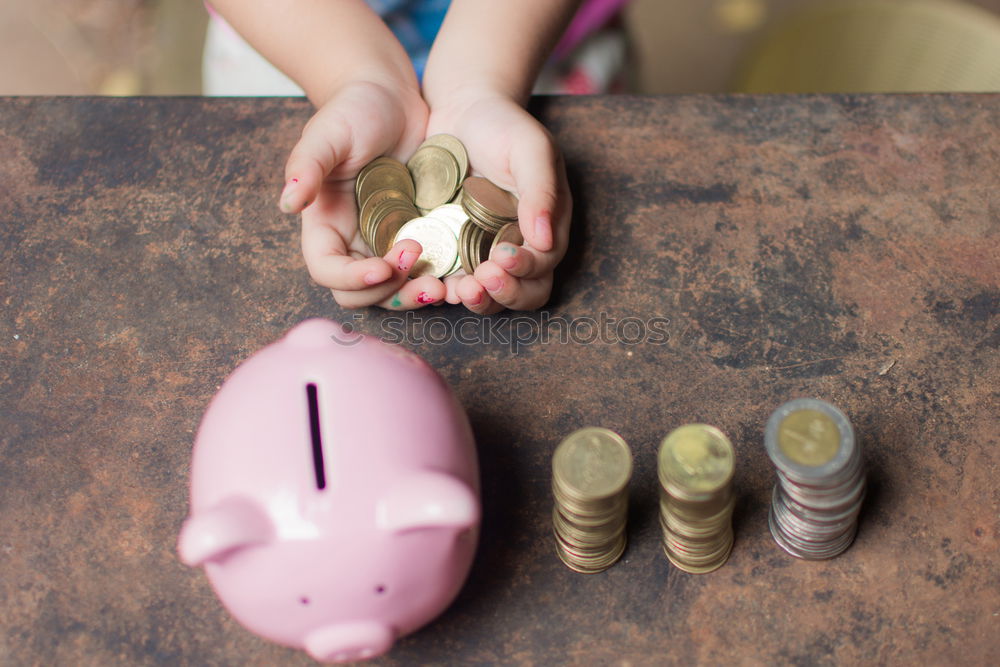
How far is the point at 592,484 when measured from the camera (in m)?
0.77

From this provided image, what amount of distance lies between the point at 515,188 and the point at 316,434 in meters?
0.46

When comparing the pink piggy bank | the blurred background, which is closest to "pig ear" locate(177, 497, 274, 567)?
the pink piggy bank

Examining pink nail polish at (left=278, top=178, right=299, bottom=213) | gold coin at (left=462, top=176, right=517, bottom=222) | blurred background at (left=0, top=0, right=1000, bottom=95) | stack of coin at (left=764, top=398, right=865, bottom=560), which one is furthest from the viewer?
blurred background at (left=0, top=0, right=1000, bottom=95)

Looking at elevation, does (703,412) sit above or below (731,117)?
below

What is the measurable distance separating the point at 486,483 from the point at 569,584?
0.46ft

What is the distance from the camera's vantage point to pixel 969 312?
1007mm

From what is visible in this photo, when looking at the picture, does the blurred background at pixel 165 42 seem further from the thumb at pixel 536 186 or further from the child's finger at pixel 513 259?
the child's finger at pixel 513 259

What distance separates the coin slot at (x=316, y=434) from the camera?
72 cm

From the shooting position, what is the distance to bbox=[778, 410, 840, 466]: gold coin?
2.51 feet

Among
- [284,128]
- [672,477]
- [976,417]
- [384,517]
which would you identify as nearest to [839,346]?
[976,417]

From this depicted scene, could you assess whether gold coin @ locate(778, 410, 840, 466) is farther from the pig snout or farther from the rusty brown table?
the pig snout

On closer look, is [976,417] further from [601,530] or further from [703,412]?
[601,530]

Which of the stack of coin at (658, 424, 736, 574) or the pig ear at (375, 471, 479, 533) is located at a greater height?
the pig ear at (375, 471, 479, 533)

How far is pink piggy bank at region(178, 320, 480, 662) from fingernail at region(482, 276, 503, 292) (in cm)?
21
